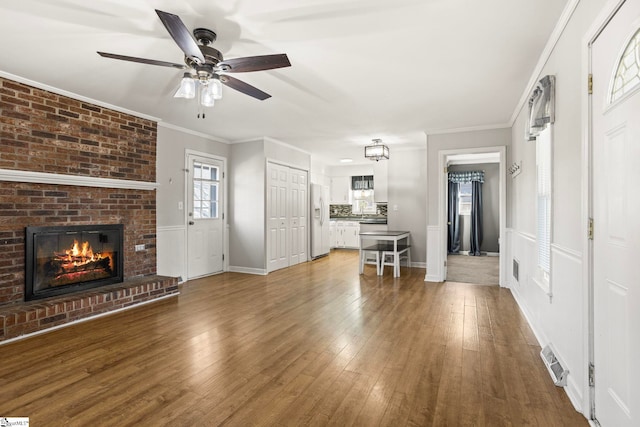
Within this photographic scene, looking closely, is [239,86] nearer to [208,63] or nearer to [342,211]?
[208,63]

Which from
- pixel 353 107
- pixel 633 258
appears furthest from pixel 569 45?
pixel 353 107

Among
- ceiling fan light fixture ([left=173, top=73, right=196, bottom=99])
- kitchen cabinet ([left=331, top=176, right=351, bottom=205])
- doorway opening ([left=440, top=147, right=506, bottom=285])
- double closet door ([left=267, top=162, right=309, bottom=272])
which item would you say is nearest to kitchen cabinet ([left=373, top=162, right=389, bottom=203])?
double closet door ([left=267, top=162, right=309, bottom=272])

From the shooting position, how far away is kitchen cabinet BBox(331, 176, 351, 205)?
9.72 m

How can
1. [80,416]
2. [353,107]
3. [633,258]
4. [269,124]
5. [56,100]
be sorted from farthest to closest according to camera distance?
[269,124], [353,107], [56,100], [80,416], [633,258]

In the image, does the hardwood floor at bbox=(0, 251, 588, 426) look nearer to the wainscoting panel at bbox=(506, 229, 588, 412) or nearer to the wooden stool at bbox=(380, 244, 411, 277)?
the wainscoting panel at bbox=(506, 229, 588, 412)

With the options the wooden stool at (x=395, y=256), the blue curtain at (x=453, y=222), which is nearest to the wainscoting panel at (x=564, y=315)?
the wooden stool at (x=395, y=256)

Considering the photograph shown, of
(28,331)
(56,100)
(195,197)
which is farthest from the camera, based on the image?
(195,197)

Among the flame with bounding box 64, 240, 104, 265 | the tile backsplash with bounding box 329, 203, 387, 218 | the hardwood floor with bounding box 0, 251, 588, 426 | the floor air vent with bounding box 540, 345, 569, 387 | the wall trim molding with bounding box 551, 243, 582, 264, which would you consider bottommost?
the hardwood floor with bounding box 0, 251, 588, 426

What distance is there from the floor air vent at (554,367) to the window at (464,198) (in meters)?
7.08

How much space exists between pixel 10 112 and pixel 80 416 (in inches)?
123

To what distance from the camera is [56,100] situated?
365cm

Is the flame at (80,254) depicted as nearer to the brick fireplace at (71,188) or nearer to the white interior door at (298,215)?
the brick fireplace at (71,188)

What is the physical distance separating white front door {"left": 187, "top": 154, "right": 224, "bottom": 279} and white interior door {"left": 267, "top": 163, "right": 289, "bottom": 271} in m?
0.90

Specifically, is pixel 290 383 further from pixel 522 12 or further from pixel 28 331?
pixel 522 12
